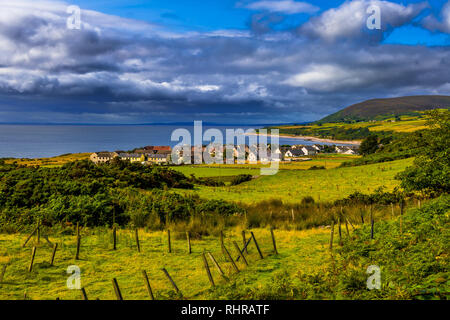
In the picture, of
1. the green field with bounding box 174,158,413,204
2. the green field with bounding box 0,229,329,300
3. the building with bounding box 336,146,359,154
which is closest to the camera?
the green field with bounding box 0,229,329,300

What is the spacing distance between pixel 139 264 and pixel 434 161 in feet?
52.4

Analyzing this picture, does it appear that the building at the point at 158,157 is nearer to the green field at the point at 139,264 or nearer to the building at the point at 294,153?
the building at the point at 294,153

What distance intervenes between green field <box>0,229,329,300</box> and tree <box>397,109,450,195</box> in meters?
7.13

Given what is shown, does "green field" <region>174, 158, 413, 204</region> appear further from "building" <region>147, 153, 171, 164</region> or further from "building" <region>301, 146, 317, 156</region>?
"building" <region>301, 146, 317, 156</region>

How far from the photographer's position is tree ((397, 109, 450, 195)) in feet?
53.2

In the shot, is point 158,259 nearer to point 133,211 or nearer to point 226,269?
point 226,269

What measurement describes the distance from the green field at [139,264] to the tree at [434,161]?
7.13m

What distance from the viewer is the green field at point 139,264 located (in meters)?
7.94

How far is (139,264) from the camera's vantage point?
10023mm

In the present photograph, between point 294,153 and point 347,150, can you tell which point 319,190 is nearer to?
point 294,153

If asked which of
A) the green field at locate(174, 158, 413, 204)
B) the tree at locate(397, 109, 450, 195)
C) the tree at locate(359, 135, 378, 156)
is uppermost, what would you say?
the tree at locate(359, 135, 378, 156)

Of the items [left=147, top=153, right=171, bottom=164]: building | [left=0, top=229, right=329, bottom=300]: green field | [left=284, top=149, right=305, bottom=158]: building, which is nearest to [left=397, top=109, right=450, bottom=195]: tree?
[left=0, top=229, right=329, bottom=300]: green field

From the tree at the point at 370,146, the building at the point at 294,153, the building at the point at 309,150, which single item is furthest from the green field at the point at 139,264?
the building at the point at 309,150
